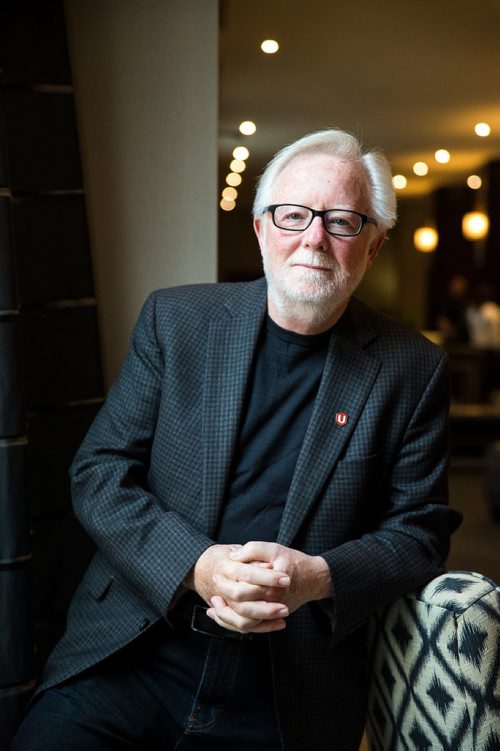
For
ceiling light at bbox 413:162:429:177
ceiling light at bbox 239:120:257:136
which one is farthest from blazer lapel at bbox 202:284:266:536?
ceiling light at bbox 413:162:429:177

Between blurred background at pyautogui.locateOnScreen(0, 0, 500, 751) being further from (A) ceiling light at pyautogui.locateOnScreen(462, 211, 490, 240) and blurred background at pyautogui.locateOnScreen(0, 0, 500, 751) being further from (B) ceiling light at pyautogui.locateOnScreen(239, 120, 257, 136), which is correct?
(A) ceiling light at pyautogui.locateOnScreen(462, 211, 490, 240)

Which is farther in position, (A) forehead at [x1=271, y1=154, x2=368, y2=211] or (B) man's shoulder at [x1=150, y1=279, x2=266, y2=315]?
(B) man's shoulder at [x1=150, y1=279, x2=266, y2=315]

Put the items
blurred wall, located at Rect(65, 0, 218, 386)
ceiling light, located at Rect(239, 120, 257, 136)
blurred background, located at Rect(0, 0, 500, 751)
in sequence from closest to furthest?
blurred background, located at Rect(0, 0, 500, 751), blurred wall, located at Rect(65, 0, 218, 386), ceiling light, located at Rect(239, 120, 257, 136)

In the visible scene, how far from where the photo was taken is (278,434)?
172 centimetres

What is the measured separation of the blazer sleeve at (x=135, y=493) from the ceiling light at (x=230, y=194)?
0.99m

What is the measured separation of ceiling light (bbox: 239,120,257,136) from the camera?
3.11 metres

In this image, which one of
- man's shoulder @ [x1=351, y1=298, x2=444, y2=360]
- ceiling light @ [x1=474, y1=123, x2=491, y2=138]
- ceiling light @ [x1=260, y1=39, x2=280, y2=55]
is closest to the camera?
man's shoulder @ [x1=351, y1=298, x2=444, y2=360]

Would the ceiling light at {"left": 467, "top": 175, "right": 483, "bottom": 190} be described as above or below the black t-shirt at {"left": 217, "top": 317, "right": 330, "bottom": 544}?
above

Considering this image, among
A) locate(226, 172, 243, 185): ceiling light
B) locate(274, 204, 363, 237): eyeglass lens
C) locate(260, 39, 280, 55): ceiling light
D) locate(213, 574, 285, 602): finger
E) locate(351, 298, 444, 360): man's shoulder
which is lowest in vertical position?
locate(213, 574, 285, 602): finger

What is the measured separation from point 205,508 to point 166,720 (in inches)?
16.4

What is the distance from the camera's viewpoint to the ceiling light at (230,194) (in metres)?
2.72

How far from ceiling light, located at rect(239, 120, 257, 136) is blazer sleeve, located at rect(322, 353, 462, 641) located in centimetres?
164

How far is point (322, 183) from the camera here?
170 cm

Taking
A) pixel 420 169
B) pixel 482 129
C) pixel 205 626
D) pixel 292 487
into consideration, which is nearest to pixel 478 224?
pixel 420 169
